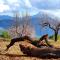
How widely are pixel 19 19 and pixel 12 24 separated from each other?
7.01 metres

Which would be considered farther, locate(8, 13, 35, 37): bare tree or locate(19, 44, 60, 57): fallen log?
locate(8, 13, 35, 37): bare tree

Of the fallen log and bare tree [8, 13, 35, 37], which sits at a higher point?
the fallen log

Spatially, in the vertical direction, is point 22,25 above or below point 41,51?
below

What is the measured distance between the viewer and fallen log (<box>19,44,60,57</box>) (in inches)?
615

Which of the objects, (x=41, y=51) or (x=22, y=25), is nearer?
(x=41, y=51)

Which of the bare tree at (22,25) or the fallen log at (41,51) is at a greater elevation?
the fallen log at (41,51)

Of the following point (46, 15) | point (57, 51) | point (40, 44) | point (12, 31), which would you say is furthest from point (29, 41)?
point (12, 31)

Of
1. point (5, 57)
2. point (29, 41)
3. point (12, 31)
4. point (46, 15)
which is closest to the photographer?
point (5, 57)

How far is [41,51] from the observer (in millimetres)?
15906

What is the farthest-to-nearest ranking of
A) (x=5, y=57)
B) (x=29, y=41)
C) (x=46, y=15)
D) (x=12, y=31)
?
(x=12, y=31) < (x=46, y=15) < (x=29, y=41) < (x=5, y=57)

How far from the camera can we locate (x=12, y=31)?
7444cm

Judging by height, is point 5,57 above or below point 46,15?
above

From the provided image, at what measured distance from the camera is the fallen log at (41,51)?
51.2 feet

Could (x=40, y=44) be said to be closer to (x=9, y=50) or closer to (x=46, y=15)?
(x=9, y=50)
